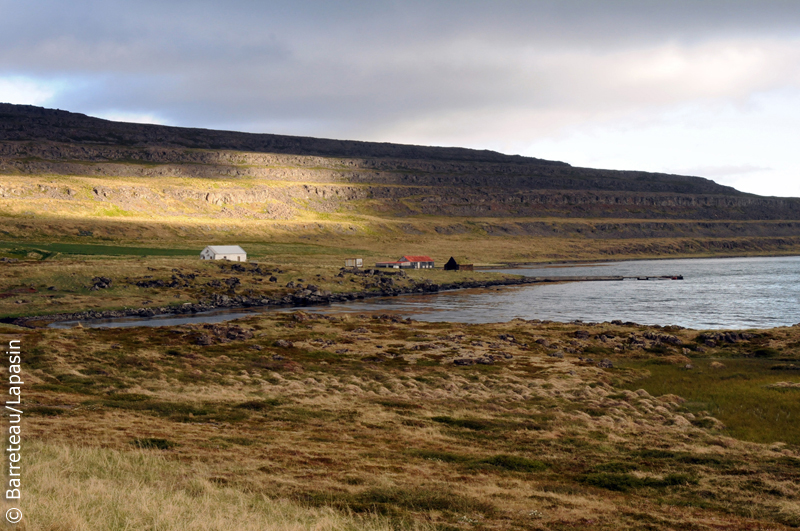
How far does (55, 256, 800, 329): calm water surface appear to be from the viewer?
7800 cm

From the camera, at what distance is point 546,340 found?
58.1 meters

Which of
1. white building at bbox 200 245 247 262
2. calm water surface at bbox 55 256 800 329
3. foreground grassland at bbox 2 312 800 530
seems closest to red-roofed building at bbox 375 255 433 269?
calm water surface at bbox 55 256 800 329

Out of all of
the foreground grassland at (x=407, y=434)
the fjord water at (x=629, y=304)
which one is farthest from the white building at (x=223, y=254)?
the foreground grassland at (x=407, y=434)

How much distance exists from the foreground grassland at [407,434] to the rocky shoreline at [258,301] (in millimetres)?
24682

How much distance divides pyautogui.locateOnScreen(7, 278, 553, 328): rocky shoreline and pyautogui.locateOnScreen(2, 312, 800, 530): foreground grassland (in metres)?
24.7

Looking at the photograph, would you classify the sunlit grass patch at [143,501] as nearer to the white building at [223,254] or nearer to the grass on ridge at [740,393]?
the grass on ridge at [740,393]

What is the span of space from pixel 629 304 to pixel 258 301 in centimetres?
5986

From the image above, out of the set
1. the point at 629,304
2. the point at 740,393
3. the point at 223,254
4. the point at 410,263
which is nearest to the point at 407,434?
the point at 740,393

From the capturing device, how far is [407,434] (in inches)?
995

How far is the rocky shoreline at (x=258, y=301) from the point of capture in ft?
248

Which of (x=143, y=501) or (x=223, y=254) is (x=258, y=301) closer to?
(x=223, y=254)

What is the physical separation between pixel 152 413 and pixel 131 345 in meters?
24.9

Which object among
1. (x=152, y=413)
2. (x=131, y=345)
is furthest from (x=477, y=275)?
(x=152, y=413)

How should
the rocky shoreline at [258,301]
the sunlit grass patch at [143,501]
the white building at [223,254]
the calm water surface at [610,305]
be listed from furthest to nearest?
1. the white building at [223,254]
2. the calm water surface at [610,305]
3. the rocky shoreline at [258,301]
4. the sunlit grass patch at [143,501]
